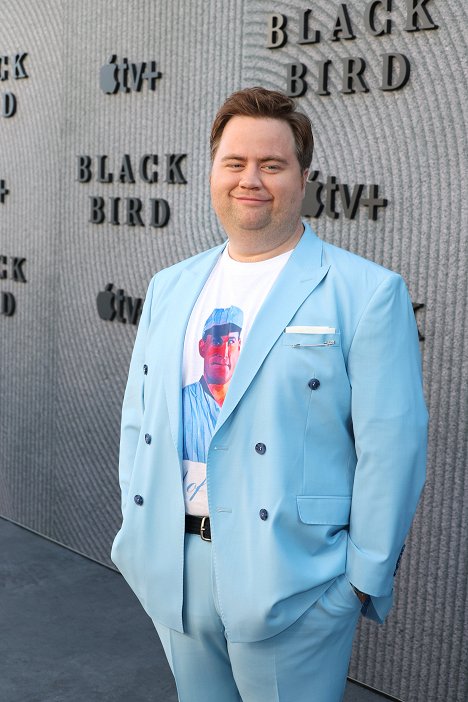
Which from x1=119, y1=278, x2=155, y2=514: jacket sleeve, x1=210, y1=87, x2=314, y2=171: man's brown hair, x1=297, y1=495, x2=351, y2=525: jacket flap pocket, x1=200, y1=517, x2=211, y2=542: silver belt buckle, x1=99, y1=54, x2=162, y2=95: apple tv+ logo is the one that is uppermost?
x1=99, y1=54, x2=162, y2=95: apple tv+ logo

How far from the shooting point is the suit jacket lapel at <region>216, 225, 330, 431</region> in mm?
1742

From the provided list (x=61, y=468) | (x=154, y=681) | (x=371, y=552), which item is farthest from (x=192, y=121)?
(x=371, y=552)

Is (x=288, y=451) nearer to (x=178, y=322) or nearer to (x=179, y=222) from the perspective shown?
(x=178, y=322)

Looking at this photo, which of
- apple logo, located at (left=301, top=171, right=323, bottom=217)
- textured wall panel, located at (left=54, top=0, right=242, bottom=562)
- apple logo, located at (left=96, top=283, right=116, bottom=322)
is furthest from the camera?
apple logo, located at (left=96, top=283, right=116, bottom=322)

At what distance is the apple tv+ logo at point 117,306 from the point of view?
3768 mm

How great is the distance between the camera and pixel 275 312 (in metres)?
1.77

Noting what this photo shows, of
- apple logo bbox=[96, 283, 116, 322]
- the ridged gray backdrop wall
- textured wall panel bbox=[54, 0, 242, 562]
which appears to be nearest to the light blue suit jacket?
the ridged gray backdrop wall

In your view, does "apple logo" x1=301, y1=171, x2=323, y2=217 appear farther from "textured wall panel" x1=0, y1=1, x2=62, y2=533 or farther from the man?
"textured wall panel" x1=0, y1=1, x2=62, y2=533

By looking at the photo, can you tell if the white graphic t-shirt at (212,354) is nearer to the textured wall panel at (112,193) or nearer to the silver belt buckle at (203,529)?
the silver belt buckle at (203,529)

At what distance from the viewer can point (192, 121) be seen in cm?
347

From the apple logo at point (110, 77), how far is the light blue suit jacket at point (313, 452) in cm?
221

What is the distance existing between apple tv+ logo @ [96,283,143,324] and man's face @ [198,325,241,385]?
193 centimetres

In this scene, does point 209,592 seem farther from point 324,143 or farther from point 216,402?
point 324,143

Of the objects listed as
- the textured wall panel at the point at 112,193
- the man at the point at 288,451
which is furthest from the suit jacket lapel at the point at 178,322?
the textured wall panel at the point at 112,193
